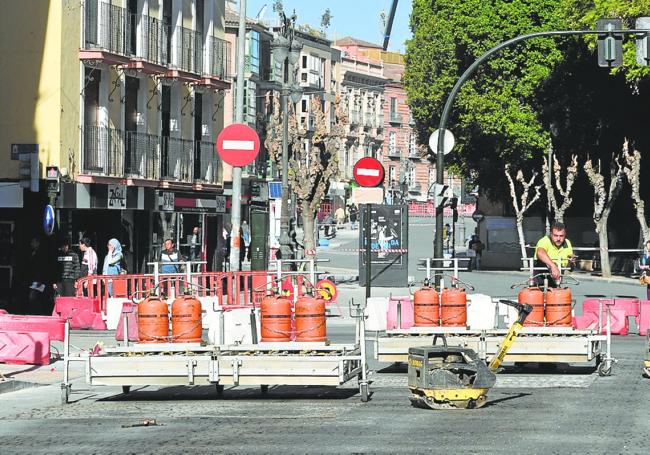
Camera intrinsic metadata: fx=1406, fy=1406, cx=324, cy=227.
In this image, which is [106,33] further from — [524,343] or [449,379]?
[449,379]

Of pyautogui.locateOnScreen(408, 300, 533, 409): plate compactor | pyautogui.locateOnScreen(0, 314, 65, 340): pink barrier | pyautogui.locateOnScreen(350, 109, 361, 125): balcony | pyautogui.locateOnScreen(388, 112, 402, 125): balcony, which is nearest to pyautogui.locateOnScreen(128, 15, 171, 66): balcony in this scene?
pyautogui.locateOnScreen(0, 314, 65, 340): pink barrier

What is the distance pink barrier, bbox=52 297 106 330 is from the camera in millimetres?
28984

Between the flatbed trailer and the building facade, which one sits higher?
the building facade

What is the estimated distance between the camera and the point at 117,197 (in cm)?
3888

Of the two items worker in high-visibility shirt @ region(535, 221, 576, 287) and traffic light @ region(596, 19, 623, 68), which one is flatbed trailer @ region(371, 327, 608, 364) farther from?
traffic light @ region(596, 19, 623, 68)

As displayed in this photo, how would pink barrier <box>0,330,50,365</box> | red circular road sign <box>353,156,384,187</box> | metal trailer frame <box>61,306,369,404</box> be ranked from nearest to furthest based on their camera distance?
metal trailer frame <box>61,306,369,404</box>, pink barrier <box>0,330,50,365</box>, red circular road sign <box>353,156,384,187</box>

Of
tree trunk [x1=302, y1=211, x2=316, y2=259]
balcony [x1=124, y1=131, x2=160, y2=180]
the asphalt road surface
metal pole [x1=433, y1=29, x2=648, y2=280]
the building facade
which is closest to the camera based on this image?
the asphalt road surface

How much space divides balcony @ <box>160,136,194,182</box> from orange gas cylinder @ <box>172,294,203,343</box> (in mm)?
25938

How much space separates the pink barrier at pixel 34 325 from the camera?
21.2 meters

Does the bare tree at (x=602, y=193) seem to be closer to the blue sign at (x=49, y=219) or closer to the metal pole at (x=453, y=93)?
the metal pole at (x=453, y=93)

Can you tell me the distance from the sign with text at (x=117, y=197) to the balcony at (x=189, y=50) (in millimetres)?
5825

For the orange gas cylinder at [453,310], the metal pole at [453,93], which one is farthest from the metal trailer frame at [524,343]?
the metal pole at [453,93]

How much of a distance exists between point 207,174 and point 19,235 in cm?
1091

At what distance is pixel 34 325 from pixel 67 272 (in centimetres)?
1184
